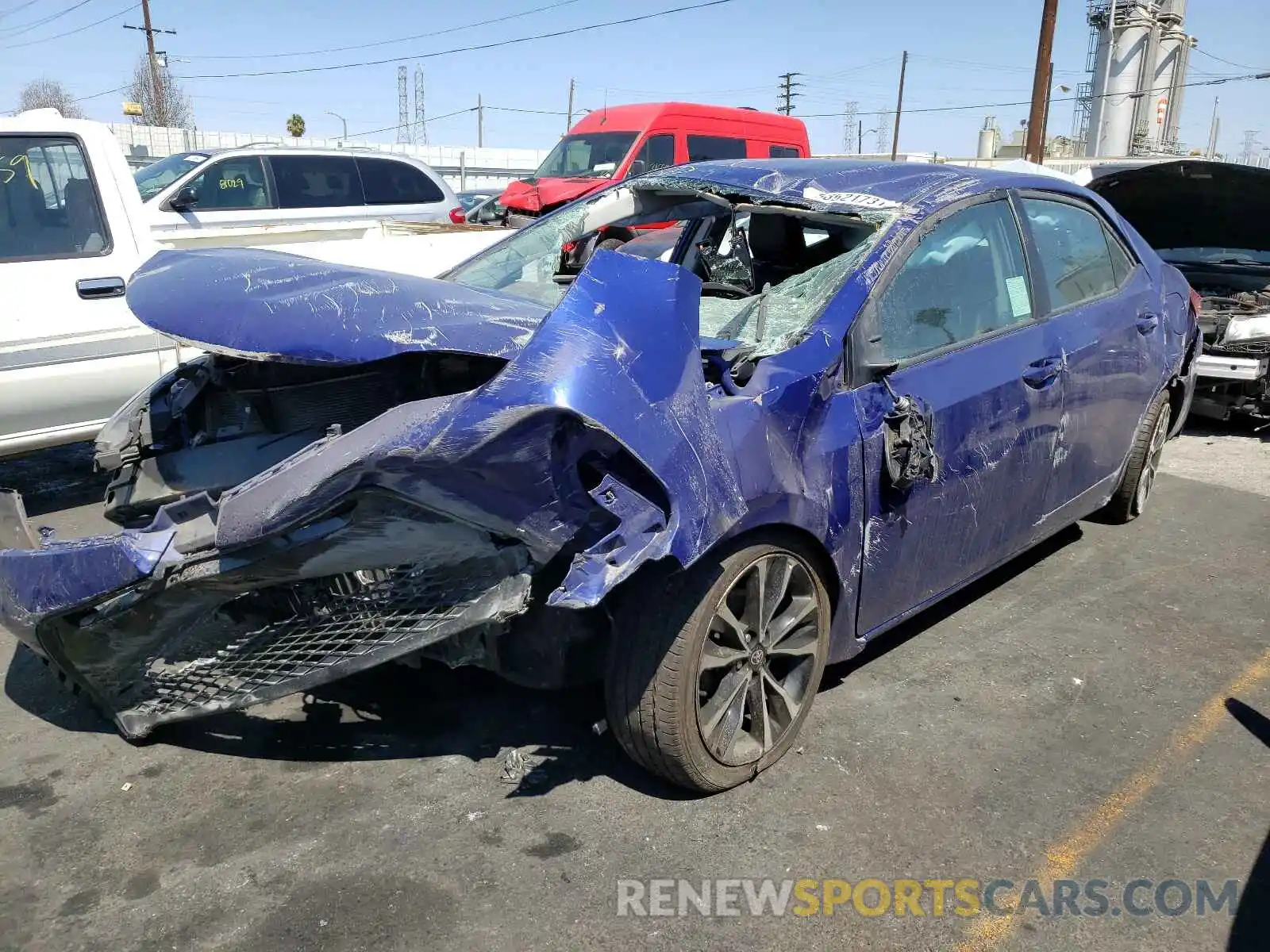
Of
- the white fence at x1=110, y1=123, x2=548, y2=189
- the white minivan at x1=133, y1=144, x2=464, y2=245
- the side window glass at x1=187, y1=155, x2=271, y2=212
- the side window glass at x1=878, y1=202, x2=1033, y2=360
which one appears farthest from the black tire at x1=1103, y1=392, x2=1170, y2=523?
the white fence at x1=110, y1=123, x2=548, y2=189

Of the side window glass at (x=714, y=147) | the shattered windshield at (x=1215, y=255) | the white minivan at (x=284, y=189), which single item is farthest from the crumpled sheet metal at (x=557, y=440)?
the side window glass at (x=714, y=147)

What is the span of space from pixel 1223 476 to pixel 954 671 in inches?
149

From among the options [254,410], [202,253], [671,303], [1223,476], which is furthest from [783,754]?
[1223,476]

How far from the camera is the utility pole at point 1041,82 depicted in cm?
1750

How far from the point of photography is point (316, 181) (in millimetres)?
9367

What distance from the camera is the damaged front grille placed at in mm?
2371

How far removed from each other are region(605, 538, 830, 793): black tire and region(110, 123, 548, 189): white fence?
27681mm

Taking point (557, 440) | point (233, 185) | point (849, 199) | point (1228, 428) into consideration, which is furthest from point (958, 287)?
point (233, 185)

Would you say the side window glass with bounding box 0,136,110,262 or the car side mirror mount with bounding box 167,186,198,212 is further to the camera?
the car side mirror mount with bounding box 167,186,198,212

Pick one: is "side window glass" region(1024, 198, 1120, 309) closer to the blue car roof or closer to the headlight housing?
the blue car roof

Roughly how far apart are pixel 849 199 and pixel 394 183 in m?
7.62

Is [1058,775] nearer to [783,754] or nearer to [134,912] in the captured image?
[783,754]

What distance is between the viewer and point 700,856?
2.51 metres

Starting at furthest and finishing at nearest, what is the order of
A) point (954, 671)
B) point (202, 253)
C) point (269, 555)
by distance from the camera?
1. point (954, 671)
2. point (202, 253)
3. point (269, 555)
